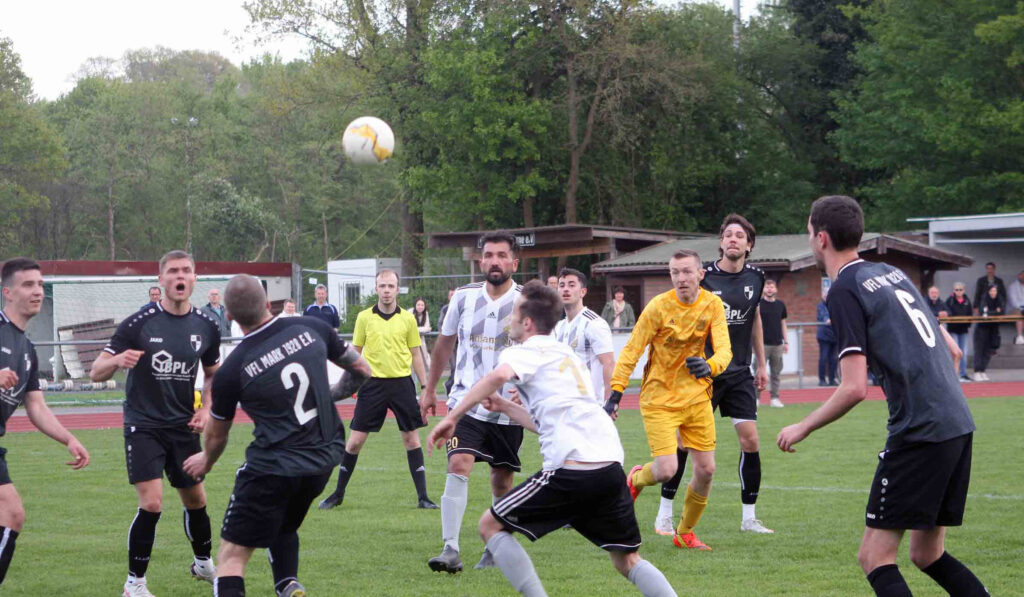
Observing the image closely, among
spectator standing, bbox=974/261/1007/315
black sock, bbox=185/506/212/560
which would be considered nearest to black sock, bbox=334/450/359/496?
black sock, bbox=185/506/212/560

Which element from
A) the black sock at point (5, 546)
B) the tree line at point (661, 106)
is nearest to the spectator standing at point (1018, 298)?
the tree line at point (661, 106)

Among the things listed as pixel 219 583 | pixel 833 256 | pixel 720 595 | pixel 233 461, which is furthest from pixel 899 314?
pixel 233 461

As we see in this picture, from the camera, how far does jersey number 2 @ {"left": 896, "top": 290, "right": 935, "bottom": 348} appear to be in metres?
4.73

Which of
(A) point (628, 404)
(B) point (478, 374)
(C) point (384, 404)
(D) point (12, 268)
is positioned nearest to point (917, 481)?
(B) point (478, 374)

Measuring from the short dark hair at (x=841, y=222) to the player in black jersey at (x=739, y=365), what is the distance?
11.4 feet

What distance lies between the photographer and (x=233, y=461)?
1360 cm

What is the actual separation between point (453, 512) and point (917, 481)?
3.51 meters

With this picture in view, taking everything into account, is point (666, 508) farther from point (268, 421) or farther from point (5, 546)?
point (5, 546)

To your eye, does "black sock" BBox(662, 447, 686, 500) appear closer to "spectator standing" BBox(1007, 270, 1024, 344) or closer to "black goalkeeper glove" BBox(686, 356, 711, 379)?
"black goalkeeper glove" BBox(686, 356, 711, 379)

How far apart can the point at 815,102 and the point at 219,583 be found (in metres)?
42.0

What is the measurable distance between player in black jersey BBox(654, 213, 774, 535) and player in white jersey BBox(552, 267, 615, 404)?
81cm

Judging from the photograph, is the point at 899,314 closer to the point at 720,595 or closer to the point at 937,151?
the point at 720,595

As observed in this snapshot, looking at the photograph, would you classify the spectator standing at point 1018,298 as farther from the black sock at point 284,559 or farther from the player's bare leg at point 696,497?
the black sock at point 284,559

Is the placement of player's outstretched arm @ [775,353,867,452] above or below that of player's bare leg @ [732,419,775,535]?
above
